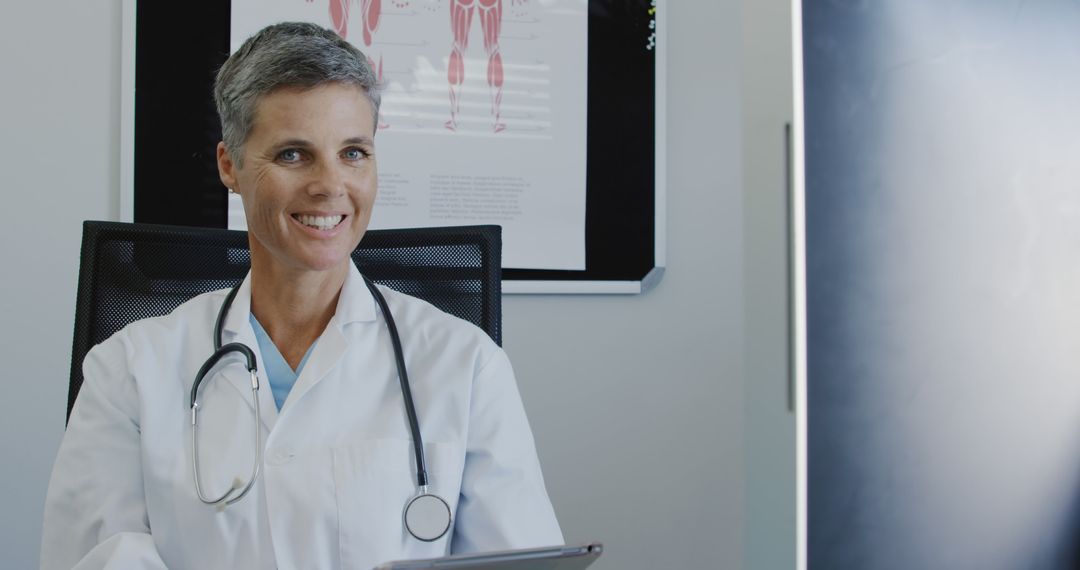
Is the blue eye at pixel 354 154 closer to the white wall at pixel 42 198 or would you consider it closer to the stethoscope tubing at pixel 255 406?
the stethoscope tubing at pixel 255 406

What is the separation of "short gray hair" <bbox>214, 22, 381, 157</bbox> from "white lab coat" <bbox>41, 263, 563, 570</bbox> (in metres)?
0.25

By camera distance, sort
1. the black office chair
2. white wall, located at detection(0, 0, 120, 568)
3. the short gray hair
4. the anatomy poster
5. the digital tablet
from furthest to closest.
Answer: the anatomy poster < white wall, located at detection(0, 0, 120, 568) < the black office chair < the short gray hair < the digital tablet

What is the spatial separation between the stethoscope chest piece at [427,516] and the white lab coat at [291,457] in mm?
30

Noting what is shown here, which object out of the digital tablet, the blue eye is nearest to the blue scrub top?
the blue eye

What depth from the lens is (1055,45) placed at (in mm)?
435

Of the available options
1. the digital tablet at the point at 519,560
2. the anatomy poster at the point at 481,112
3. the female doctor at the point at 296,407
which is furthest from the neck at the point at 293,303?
the anatomy poster at the point at 481,112

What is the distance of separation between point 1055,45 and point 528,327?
1.63m

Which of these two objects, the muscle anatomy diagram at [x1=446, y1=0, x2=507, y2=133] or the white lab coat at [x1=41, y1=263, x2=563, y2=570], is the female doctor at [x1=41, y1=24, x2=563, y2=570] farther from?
the muscle anatomy diagram at [x1=446, y1=0, x2=507, y2=133]

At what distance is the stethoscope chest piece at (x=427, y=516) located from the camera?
1000 millimetres

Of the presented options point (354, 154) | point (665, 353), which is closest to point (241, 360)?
point (354, 154)

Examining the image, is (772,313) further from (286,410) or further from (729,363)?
(729,363)

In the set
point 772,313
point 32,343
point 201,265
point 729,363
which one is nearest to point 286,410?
point 201,265

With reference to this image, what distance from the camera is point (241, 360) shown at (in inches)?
43.0

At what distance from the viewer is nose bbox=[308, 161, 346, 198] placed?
112 centimetres
